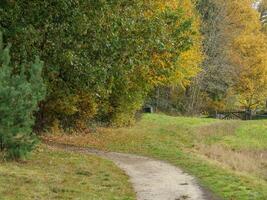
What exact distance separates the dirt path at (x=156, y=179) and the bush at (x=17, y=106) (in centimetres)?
299

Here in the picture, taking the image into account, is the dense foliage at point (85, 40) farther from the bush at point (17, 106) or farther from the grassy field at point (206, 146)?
the bush at point (17, 106)

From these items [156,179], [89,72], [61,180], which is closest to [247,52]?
[89,72]

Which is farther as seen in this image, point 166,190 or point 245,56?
point 245,56

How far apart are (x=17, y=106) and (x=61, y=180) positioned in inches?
80.7

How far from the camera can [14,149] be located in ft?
42.8

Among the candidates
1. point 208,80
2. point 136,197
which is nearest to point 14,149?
point 136,197

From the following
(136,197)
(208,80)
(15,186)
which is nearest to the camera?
(15,186)

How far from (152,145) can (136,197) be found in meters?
10.3

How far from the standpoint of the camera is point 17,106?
488 inches

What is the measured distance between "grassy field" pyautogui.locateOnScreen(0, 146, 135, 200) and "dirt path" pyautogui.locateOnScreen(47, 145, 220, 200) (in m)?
0.37

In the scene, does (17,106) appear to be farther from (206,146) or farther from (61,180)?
(206,146)

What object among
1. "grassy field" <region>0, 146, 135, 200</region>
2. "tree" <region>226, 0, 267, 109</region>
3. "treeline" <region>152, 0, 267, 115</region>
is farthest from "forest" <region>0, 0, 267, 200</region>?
"tree" <region>226, 0, 267, 109</region>

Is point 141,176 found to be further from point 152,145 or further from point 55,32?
point 152,145

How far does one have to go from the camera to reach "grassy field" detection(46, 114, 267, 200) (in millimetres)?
13445
